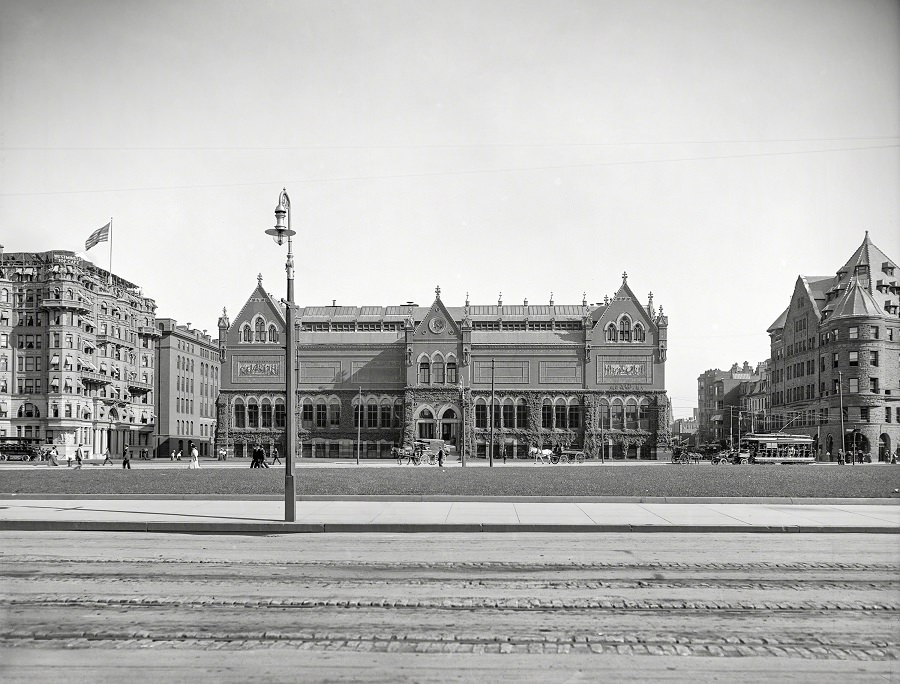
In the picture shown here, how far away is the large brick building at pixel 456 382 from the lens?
260 ft

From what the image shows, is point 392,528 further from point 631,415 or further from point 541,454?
point 631,415

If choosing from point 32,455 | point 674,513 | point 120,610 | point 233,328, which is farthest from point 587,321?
point 120,610

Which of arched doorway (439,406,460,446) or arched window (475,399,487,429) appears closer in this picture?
arched doorway (439,406,460,446)

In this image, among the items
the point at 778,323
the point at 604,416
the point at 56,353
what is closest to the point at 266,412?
the point at 56,353

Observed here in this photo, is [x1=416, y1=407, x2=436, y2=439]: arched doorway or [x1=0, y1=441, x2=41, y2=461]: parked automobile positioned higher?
[x1=416, y1=407, x2=436, y2=439]: arched doorway

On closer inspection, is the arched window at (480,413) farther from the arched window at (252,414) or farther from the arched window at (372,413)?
the arched window at (252,414)

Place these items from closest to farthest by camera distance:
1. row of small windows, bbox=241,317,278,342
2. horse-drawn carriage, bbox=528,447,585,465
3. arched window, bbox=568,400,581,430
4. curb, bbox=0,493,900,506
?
1. curb, bbox=0,493,900,506
2. horse-drawn carriage, bbox=528,447,585,465
3. arched window, bbox=568,400,581,430
4. row of small windows, bbox=241,317,278,342

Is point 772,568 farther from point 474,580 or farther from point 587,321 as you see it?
point 587,321

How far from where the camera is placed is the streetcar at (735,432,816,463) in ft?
227

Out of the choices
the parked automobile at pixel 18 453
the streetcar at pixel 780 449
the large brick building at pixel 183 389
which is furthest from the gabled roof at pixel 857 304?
the parked automobile at pixel 18 453

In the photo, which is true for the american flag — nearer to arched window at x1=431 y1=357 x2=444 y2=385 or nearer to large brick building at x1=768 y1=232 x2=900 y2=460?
arched window at x1=431 y1=357 x2=444 y2=385

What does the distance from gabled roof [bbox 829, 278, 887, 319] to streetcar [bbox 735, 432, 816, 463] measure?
19.5 m

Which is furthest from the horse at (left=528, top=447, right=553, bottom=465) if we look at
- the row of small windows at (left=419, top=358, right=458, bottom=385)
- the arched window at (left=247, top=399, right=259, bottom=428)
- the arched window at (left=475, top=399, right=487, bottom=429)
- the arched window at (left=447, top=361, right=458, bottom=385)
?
the arched window at (left=247, top=399, right=259, bottom=428)

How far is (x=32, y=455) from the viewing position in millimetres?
70312
